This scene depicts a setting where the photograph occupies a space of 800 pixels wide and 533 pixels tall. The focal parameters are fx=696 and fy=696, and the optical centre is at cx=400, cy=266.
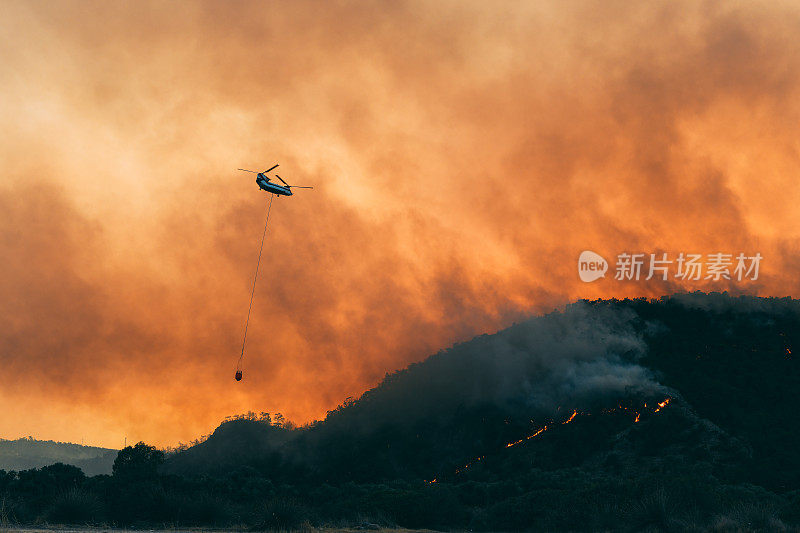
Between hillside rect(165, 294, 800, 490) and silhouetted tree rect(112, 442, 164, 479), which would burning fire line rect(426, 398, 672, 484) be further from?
silhouetted tree rect(112, 442, 164, 479)

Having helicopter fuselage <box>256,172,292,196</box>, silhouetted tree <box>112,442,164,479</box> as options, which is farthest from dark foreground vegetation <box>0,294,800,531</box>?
helicopter fuselage <box>256,172,292,196</box>

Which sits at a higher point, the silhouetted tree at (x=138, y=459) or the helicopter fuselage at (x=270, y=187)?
the helicopter fuselage at (x=270, y=187)

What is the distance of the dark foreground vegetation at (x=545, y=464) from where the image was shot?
4941 cm

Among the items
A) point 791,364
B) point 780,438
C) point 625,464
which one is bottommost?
point 625,464

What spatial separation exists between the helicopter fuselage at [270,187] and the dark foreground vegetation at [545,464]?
75.3 ft

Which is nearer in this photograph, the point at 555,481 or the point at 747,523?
the point at 747,523

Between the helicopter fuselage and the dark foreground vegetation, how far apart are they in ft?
75.3

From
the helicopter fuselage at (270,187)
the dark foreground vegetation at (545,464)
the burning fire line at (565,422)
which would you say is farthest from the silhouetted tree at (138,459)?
the burning fire line at (565,422)

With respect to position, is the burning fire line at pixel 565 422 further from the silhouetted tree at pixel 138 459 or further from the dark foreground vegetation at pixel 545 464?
the silhouetted tree at pixel 138 459

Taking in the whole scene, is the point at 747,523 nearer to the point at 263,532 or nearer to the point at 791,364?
the point at 263,532

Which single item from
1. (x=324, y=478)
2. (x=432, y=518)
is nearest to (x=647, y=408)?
(x=324, y=478)

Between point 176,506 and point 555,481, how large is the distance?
162 ft

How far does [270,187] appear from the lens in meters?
53.8

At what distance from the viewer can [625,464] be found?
13112 centimetres
